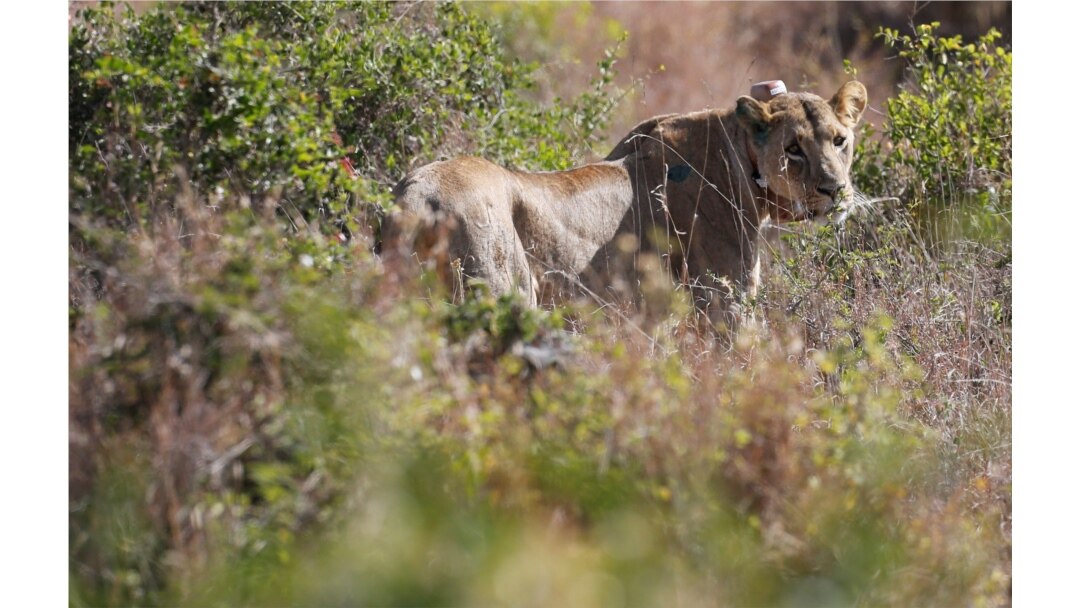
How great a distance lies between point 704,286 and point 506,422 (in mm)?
2645

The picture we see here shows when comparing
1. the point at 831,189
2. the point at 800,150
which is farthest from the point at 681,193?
the point at 831,189

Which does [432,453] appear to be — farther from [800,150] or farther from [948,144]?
[948,144]

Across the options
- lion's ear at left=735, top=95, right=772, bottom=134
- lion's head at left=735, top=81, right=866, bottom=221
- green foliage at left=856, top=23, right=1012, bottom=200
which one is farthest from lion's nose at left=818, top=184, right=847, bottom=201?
green foliage at left=856, top=23, right=1012, bottom=200

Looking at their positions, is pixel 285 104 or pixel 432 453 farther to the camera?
pixel 285 104

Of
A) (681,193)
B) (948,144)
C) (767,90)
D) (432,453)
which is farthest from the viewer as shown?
(948,144)

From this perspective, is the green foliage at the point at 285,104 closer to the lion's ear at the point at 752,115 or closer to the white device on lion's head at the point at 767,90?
the white device on lion's head at the point at 767,90

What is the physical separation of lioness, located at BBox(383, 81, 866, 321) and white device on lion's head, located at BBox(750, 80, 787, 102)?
0.20 metres

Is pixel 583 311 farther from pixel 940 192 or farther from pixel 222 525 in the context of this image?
pixel 940 192

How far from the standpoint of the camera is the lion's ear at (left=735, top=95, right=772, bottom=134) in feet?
22.0

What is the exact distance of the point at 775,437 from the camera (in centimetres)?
432

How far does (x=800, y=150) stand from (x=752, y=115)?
33cm

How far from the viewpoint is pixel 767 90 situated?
7.11 m

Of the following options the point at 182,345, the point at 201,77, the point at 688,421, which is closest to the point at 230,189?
the point at 201,77

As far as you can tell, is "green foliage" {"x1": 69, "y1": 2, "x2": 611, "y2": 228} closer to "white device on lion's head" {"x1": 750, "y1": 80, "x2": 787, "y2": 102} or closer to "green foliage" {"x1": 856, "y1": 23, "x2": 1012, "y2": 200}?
"white device on lion's head" {"x1": 750, "y1": 80, "x2": 787, "y2": 102}
